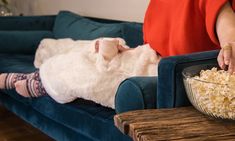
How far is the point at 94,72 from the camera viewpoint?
5.46 ft

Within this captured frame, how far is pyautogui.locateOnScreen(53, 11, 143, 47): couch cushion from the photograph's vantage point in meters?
2.44

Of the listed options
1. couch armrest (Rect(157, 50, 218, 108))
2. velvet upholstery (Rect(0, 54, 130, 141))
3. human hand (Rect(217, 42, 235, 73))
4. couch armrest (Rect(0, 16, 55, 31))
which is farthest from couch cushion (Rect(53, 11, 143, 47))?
human hand (Rect(217, 42, 235, 73))

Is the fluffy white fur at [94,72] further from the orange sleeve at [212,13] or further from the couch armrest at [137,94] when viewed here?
the orange sleeve at [212,13]

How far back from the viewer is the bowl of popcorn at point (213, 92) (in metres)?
1.04

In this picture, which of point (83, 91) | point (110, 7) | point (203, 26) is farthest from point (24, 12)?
point (203, 26)

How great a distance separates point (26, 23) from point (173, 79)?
7.30 feet

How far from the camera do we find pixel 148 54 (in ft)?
5.40

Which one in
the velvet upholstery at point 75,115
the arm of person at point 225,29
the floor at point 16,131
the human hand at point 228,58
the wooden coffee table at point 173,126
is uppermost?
the arm of person at point 225,29

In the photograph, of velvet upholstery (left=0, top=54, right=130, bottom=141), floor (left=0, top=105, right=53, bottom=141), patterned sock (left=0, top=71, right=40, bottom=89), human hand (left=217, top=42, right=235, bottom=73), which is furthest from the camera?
floor (left=0, top=105, right=53, bottom=141)

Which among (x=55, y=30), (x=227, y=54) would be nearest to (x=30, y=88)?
(x=227, y=54)

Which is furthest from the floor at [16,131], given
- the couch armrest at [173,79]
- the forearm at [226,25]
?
the forearm at [226,25]

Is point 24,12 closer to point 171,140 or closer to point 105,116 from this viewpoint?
point 105,116

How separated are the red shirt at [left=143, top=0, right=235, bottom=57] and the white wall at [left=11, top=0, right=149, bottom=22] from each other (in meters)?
1.03

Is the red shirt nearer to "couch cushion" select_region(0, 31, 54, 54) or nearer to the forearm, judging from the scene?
the forearm
